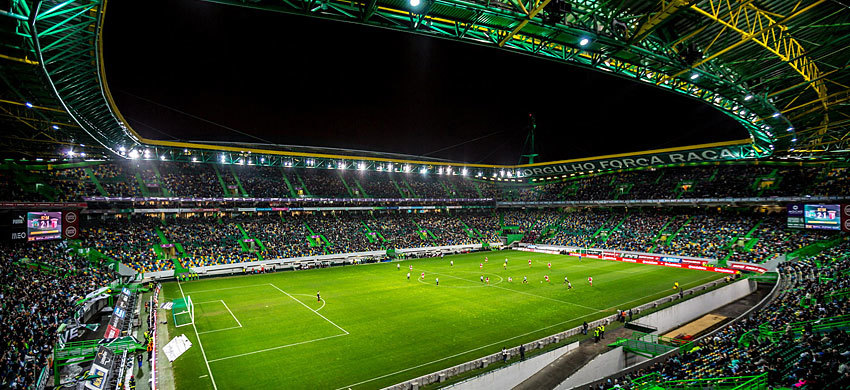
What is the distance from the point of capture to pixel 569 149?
222ft

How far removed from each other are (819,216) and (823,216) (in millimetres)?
408

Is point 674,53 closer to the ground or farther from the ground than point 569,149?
closer to the ground

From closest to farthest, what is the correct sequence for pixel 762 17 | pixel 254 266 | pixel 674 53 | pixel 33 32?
pixel 33 32 → pixel 762 17 → pixel 674 53 → pixel 254 266

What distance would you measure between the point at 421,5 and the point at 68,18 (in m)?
10.6

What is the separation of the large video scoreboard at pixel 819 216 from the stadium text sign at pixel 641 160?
32.7 feet

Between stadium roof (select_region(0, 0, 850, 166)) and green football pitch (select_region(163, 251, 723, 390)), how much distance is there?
1350 centimetres

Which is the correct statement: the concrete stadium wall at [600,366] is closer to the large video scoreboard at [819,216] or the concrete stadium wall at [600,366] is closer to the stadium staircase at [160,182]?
the large video scoreboard at [819,216]

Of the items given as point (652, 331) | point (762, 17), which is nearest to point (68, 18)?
point (762, 17)

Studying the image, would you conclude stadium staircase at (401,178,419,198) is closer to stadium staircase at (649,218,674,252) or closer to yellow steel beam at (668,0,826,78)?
stadium staircase at (649,218,674,252)

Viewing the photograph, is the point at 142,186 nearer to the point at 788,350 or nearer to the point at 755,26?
the point at 755,26

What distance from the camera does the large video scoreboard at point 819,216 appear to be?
3628 cm

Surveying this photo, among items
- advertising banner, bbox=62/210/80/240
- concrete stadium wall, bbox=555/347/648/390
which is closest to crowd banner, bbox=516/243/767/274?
concrete stadium wall, bbox=555/347/648/390

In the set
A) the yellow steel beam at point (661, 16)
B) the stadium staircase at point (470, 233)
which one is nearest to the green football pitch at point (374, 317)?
the yellow steel beam at point (661, 16)

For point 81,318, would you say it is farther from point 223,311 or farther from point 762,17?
point 762,17
